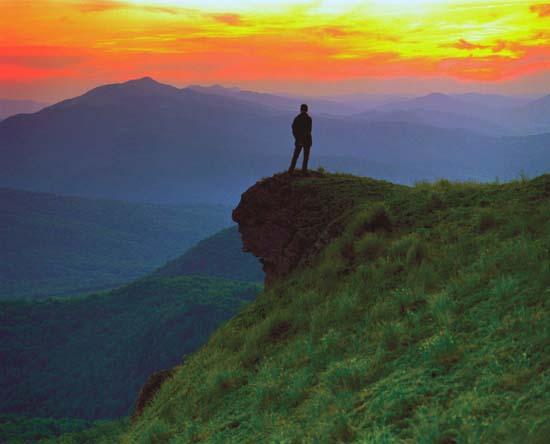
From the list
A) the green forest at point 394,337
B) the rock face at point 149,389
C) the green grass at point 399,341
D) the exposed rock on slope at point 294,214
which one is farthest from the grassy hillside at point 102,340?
the green grass at point 399,341

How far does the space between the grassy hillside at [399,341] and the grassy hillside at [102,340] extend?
362 feet

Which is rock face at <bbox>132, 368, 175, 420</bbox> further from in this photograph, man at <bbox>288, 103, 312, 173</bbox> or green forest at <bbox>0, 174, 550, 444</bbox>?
man at <bbox>288, 103, 312, 173</bbox>

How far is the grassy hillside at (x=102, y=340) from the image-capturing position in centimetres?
12706

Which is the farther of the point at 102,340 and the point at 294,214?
the point at 102,340

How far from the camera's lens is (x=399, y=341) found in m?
7.81

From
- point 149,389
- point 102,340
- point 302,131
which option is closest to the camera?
point 302,131

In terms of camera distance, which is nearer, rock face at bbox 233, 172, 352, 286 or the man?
rock face at bbox 233, 172, 352, 286

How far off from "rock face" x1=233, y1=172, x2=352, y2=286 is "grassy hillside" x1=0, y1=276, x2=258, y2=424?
347ft

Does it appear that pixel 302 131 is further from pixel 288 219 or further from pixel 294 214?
pixel 288 219

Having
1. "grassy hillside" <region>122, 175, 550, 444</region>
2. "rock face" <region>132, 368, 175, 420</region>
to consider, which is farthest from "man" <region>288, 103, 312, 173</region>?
"rock face" <region>132, 368, 175, 420</region>

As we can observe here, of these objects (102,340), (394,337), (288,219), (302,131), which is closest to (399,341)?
(394,337)

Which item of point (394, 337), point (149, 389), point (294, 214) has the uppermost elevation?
point (294, 214)

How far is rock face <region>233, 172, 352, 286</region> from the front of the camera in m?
15.0

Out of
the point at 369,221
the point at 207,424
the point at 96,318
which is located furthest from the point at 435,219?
the point at 96,318
